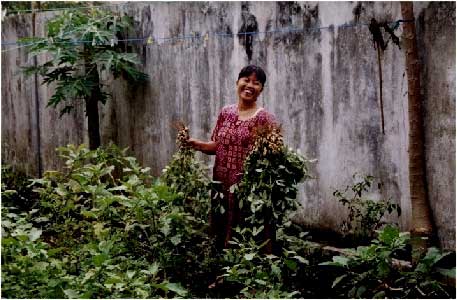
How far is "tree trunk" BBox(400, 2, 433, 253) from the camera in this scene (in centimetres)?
404

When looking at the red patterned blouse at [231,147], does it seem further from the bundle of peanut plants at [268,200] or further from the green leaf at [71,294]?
the green leaf at [71,294]

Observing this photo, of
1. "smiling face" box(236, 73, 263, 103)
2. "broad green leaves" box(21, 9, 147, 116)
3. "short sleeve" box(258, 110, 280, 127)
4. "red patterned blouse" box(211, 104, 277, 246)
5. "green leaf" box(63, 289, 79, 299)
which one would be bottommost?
"green leaf" box(63, 289, 79, 299)

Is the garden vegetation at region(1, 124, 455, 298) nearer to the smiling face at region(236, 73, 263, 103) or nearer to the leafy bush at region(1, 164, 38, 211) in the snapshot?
the smiling face at region(236, 73, 263, 103)

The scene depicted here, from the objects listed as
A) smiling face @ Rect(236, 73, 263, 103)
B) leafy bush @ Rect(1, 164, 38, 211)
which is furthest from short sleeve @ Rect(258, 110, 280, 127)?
leafy bush @ Rect(1, 164, 38, 211)

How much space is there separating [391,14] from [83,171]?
2.46m

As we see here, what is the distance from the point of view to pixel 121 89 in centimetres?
659

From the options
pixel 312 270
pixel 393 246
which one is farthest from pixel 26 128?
Answer: pixel 393 246

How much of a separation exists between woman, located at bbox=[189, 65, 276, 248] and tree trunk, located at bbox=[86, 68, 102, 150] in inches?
84.8

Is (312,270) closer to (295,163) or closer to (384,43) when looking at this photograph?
(295,163)

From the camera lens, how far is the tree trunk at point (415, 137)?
4.04 meters

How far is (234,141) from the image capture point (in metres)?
4.38

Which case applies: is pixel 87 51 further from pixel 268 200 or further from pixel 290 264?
pixel 290 264

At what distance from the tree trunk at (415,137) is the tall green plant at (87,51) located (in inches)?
110

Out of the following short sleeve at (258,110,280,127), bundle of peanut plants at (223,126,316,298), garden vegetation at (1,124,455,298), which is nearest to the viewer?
garden vegetation at (1,124,455,298)
